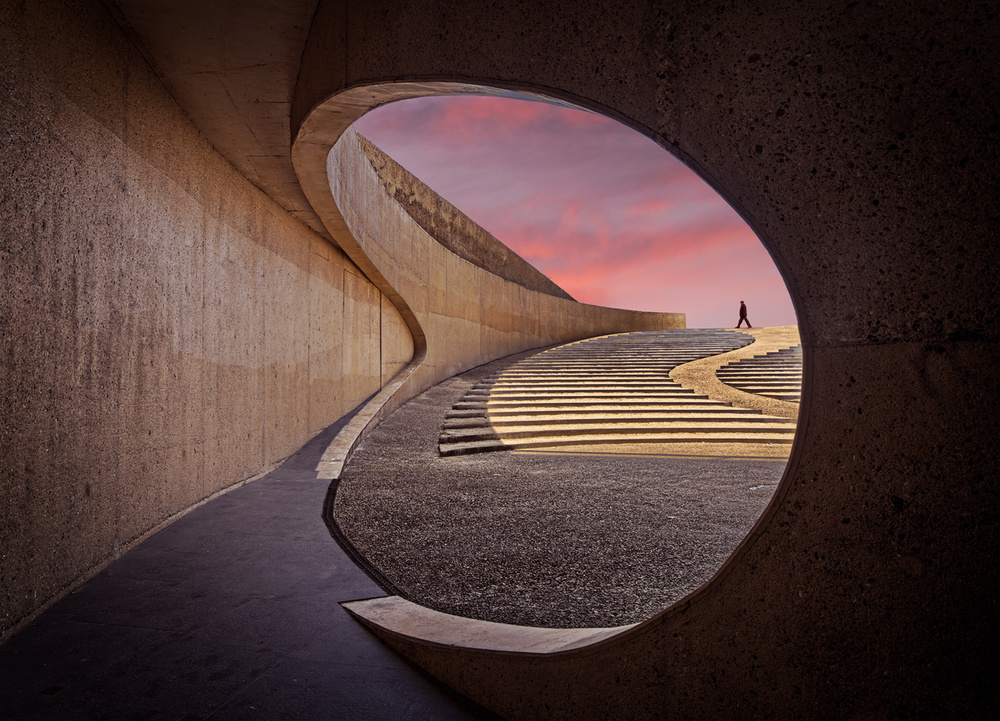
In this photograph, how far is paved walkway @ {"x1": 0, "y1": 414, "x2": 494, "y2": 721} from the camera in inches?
75.0

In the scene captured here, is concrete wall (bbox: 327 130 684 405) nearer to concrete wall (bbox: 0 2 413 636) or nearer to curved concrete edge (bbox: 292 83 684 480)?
curved concrete edge (bbox: 292 83 684 480)

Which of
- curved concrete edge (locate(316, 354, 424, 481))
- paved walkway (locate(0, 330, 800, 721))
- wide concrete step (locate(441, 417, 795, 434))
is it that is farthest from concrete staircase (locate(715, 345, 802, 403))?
curved concrete edge (locate(316, 354, 424, 481))

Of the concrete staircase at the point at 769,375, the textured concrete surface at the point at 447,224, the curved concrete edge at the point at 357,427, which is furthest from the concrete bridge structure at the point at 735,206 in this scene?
the concrete staircase at the point at 769,375

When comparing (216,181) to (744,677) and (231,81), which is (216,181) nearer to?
(231,81)

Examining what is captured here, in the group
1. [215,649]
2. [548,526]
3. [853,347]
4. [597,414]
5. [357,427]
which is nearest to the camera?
[853,347]

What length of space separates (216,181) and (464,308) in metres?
7.76

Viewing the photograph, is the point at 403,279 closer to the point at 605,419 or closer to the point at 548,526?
the point at 605,419

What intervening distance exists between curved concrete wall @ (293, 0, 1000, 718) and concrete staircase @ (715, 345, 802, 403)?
8.82 metres

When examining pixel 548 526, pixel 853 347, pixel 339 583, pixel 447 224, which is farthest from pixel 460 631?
pixel 447 224

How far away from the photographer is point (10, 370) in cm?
255

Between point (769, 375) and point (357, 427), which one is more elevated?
point (769, 375)

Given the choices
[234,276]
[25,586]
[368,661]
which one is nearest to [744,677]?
[368,661]

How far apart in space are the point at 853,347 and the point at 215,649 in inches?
103

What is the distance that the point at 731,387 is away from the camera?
32.7 feet
